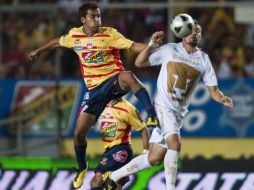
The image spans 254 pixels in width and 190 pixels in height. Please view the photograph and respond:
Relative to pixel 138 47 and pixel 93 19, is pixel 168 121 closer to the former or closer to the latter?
pixel 138 47

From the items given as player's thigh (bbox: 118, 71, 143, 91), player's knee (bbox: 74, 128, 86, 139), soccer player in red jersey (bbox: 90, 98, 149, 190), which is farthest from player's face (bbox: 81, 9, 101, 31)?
player's knee (bbox: 74, 128, 86, 139)

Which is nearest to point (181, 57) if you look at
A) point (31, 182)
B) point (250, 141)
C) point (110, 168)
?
point (110, 168)

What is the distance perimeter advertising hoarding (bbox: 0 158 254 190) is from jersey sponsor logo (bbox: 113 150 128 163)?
107 cm

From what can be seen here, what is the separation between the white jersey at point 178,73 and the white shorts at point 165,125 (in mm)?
60

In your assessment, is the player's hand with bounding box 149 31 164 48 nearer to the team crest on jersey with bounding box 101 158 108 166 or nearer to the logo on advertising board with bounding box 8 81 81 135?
the team crest on jersey with bounding box 101 158 108 166

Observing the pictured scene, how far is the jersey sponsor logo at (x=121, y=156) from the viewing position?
54.3ft

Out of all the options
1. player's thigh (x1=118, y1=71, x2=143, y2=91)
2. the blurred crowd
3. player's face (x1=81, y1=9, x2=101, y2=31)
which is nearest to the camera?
player's thigh (x1=118, y1=71, x2=143, y2=91)

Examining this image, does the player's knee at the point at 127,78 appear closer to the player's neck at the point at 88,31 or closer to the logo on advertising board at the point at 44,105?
the player's neck at the point at 88,31

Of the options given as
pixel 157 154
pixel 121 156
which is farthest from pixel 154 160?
pixel 121 156

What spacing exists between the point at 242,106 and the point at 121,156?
5.10 m

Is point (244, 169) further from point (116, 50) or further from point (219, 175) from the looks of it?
point (116, 50)

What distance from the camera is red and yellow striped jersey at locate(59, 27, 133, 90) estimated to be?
16.2 meters

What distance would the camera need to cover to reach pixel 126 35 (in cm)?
2117

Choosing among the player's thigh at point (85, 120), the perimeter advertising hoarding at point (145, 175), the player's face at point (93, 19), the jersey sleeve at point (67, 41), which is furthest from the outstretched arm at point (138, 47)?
the perimeter advertising hoarding at point (145, 175)
